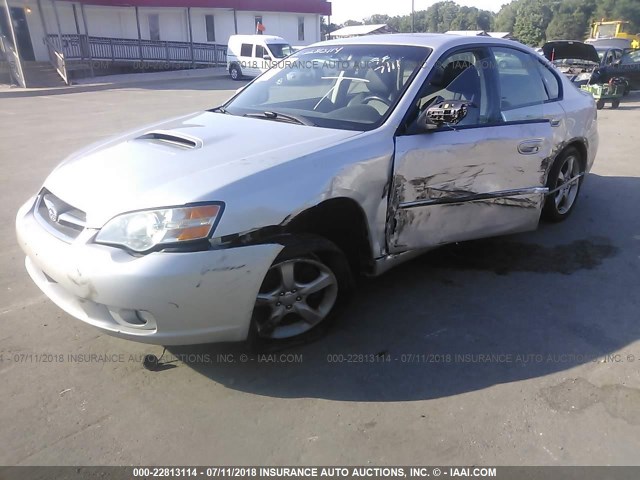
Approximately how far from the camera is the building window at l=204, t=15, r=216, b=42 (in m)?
32.8

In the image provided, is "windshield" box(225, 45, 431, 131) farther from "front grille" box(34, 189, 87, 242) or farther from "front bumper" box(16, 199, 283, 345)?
"front grille" box(34, 189, 87, 242)

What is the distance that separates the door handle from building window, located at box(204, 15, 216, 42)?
108ft

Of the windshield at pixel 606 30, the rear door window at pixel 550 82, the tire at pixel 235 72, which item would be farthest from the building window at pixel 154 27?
the rear door window at pixel 550 82

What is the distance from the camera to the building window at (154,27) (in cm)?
3042

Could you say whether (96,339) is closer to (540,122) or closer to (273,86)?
(273,86)

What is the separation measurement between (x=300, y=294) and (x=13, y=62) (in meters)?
24.0

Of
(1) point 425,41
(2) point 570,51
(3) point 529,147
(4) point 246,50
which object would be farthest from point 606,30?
(1) point 425,41

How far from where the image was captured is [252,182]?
8.41ft

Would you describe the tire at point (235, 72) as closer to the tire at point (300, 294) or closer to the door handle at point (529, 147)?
the door handle at point (529, 147)

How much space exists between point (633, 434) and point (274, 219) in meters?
1.98

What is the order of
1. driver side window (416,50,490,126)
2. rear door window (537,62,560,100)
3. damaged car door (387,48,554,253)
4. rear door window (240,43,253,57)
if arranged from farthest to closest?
1. rear door window (240,43,253,57)
2. rear door window (537,62,560,100)
3. driver side window (416,50,490,126)
4. damaged car door (387,48,554,253)

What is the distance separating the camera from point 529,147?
3.94m

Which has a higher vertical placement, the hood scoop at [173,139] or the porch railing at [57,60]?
the hood scoop at [173,139]

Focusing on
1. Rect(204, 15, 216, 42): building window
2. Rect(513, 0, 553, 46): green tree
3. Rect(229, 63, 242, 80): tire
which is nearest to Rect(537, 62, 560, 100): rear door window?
Rect(229, 63, 242, 80): tire
